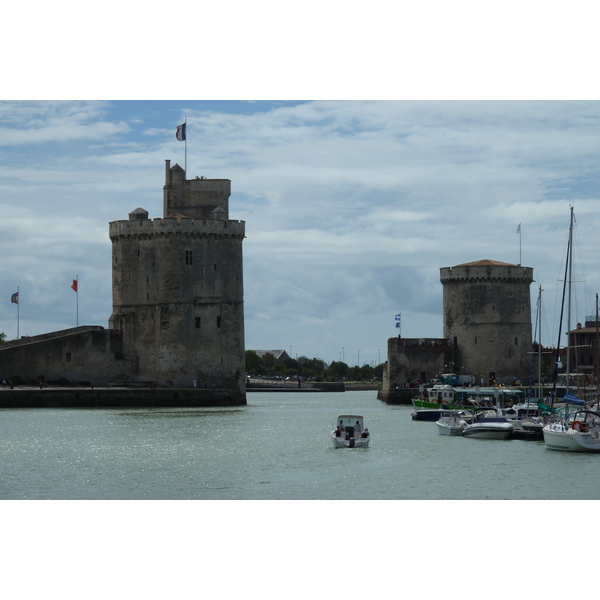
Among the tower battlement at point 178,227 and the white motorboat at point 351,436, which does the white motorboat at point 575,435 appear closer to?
the white motorboat at point 351,436

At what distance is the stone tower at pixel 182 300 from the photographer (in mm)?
71562

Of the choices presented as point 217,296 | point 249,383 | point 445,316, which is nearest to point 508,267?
point 445,316

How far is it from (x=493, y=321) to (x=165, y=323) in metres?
26.6

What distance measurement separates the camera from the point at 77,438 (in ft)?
155

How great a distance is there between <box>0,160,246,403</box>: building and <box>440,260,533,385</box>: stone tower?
2113 cm

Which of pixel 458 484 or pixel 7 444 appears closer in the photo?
pixel 458 484

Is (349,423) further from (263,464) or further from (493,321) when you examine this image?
(493,321)

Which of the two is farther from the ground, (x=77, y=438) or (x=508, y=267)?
(x=508, y=267)

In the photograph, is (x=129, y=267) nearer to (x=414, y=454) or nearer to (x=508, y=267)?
(x=508, y=267)

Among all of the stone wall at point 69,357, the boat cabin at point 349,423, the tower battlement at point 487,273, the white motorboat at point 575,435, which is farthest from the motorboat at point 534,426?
the tower battlement at point 487,273

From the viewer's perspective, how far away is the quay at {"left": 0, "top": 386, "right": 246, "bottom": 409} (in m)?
65.6

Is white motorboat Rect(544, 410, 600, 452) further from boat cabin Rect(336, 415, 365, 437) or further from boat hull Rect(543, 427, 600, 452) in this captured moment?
boat cabin Rect(336, 415, 365, 437)
